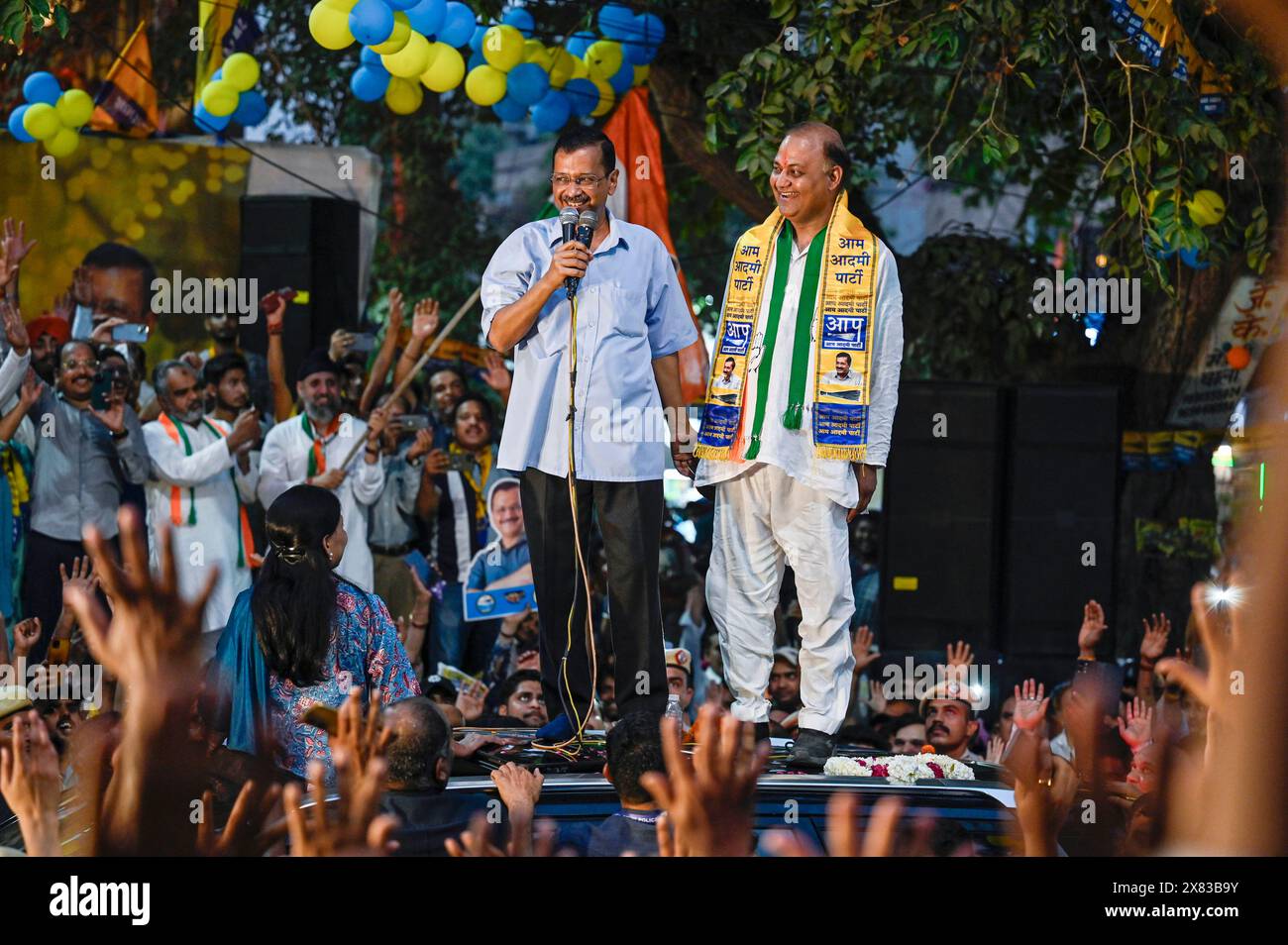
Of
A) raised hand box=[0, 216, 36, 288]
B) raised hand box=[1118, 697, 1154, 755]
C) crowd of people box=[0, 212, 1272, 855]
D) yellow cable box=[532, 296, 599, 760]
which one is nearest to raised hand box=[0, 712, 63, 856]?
crowd of people box=[0, 212, 1272, 855]

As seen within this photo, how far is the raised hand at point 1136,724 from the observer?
19.9 feet

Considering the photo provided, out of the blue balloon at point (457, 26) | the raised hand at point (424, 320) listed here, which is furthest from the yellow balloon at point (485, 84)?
the raised hand at point (424, 320)

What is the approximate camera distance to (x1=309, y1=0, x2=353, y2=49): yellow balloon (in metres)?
7.50

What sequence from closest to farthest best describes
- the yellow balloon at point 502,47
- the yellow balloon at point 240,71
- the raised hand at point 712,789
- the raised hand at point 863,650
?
the raised hand at point 712,789 → the raised hand at point 863,650 → the yellow balloon at point 502,47 → the yellow balloon at point 240,71

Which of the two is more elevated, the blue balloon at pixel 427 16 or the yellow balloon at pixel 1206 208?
the blue balloon at pixel 427 16

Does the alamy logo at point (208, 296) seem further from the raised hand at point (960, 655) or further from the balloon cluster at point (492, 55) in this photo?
the raised hand at point (960, 655)

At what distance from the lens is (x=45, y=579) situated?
712 cm

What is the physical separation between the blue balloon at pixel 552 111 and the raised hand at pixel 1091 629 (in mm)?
3477

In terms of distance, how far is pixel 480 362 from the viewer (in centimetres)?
954

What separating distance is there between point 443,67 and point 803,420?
3614mm

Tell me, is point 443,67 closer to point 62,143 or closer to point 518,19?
point 518,19

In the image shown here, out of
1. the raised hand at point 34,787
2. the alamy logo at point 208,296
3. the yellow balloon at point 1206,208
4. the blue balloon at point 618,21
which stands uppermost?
the blue balloon at point 618,21

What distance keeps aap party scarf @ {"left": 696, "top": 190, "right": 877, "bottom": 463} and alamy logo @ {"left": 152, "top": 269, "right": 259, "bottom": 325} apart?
3.90 meters
